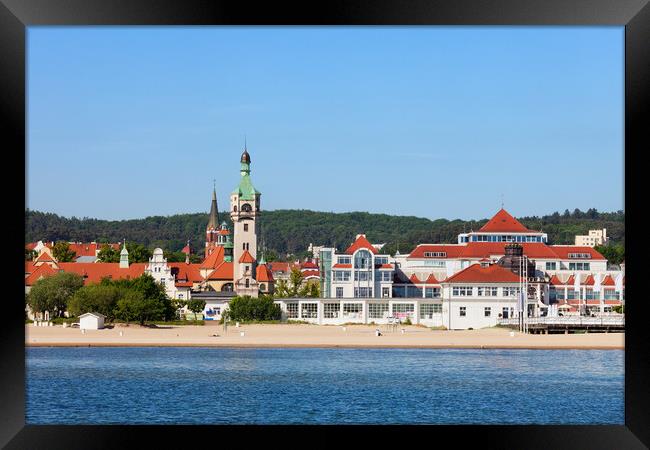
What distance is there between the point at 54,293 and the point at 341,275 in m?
13.4

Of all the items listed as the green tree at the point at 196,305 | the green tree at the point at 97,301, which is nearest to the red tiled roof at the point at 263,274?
the green tree at the point at 196,305

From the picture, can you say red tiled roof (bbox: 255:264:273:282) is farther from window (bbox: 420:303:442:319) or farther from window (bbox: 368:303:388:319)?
window (bbox: 420:303:442:319)

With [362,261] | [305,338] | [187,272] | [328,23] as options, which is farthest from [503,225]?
[328,23]

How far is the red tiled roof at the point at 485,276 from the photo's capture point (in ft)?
154

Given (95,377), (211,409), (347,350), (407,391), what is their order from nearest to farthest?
(211,409), (407,391), (95,377), (347,350)

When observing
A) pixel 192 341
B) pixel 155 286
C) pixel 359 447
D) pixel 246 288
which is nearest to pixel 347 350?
pixel 192 341

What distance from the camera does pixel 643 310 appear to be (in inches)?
342

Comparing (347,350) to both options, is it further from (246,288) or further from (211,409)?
(246,288)

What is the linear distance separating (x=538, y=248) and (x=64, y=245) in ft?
96.4

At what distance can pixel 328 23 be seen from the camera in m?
8.64

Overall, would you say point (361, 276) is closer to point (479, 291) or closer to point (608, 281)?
point (479, 291)

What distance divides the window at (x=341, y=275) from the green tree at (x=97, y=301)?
11.4m

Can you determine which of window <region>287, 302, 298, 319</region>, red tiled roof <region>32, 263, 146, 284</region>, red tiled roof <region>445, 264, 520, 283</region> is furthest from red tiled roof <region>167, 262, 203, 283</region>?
red tiled roof <region>445, 264, 520, 283</region>

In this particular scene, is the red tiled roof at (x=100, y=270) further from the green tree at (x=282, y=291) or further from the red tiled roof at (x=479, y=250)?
the red tiled roof at (x=479, y=250)
